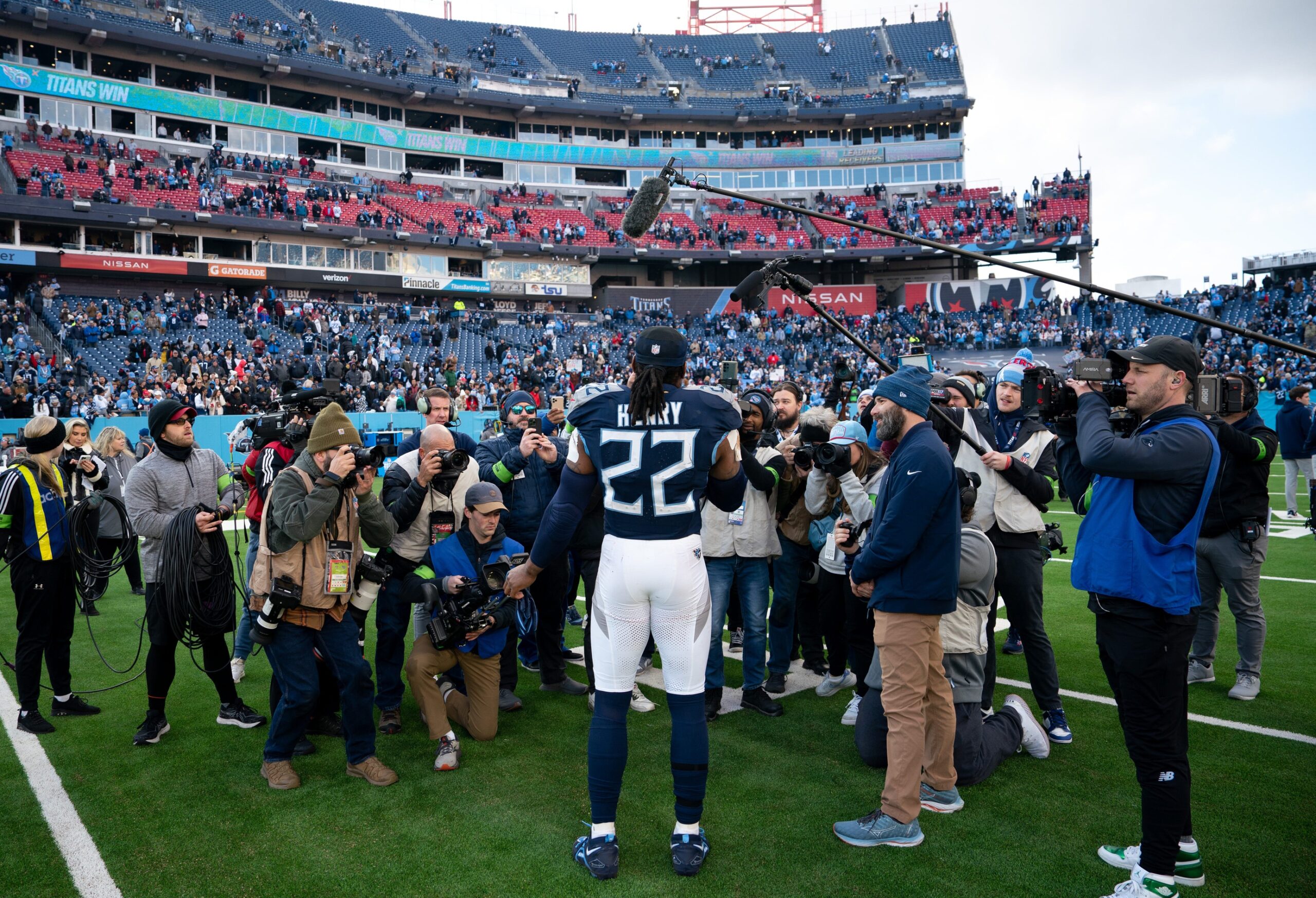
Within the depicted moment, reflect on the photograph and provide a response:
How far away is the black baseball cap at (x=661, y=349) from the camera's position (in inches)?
145

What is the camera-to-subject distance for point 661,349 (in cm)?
369

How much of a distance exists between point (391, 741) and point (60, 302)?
34.5m

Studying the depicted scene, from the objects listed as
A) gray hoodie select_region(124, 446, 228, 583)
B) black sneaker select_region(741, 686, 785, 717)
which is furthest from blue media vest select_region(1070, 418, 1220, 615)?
gray hoodie select_region(124, 446, 228, 583)

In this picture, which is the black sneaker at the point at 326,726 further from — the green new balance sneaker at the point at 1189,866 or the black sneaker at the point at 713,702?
the green new balance sneaker at the point at 1189,866

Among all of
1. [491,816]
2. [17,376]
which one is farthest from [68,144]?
[491,816]

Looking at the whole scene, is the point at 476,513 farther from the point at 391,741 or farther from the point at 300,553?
the point at 391,741

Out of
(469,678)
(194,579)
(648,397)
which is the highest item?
(648,397)

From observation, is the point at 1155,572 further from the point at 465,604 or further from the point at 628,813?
the point at 465,604

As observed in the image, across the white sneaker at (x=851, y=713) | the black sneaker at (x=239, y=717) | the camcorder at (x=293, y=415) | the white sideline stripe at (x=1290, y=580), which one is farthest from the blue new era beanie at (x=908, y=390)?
the white sideline stripe at (x=1290, y=580)

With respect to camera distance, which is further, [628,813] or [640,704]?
[640,704]

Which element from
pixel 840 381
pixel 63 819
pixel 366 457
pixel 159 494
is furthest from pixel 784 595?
pixel 63 819

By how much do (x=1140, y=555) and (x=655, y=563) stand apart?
6.24 feet

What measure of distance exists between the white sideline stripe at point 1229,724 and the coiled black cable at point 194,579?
546 centimetres

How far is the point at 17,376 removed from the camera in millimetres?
23375
